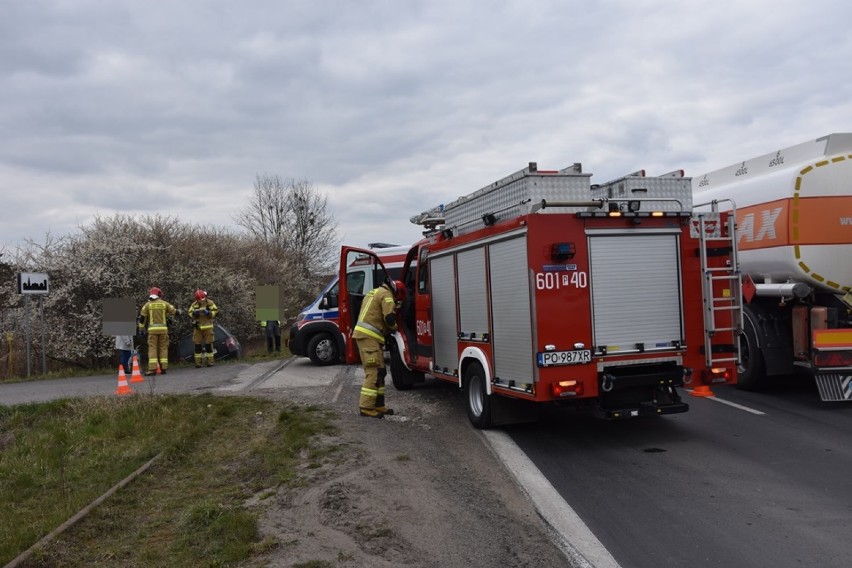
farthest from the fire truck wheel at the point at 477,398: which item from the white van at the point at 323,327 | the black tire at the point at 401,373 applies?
the white van at the point at 323,327

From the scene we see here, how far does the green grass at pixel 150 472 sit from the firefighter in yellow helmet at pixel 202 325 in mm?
4642

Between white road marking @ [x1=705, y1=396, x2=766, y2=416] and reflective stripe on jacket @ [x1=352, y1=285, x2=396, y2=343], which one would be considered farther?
reflective stripe on jacket @ [x1=352, y1=285, x2=396, y2=343]

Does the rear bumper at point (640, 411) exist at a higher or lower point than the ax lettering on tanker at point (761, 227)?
lower

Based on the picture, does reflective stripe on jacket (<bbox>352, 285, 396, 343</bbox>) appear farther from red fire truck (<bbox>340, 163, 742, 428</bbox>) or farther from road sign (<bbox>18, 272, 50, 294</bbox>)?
road sign (<bbox>18, 272, 50, 294</bbox>)

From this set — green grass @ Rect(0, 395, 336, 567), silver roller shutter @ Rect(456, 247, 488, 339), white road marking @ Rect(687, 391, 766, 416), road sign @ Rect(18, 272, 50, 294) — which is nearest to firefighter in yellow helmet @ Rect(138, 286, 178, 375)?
road sign @ Rect(18, 272, 50, 294)

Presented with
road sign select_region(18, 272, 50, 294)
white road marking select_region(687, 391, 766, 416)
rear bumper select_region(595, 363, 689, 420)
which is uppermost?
road sign select_region(18, 272, 50, 294)

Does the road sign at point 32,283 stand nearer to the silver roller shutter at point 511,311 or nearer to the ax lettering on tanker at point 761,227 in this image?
the silver roller shutter at point 511,311

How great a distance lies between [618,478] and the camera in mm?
6004

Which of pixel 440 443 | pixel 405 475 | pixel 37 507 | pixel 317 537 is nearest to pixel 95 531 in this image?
pixel 37 507

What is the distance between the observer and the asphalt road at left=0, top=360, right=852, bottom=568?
4375mm

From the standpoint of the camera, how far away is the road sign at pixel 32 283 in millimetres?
15656

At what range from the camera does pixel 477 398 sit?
26.3 ft

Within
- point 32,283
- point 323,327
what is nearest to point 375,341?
point 323,327

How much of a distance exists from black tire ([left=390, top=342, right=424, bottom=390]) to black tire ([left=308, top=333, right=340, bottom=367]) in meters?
4.57
